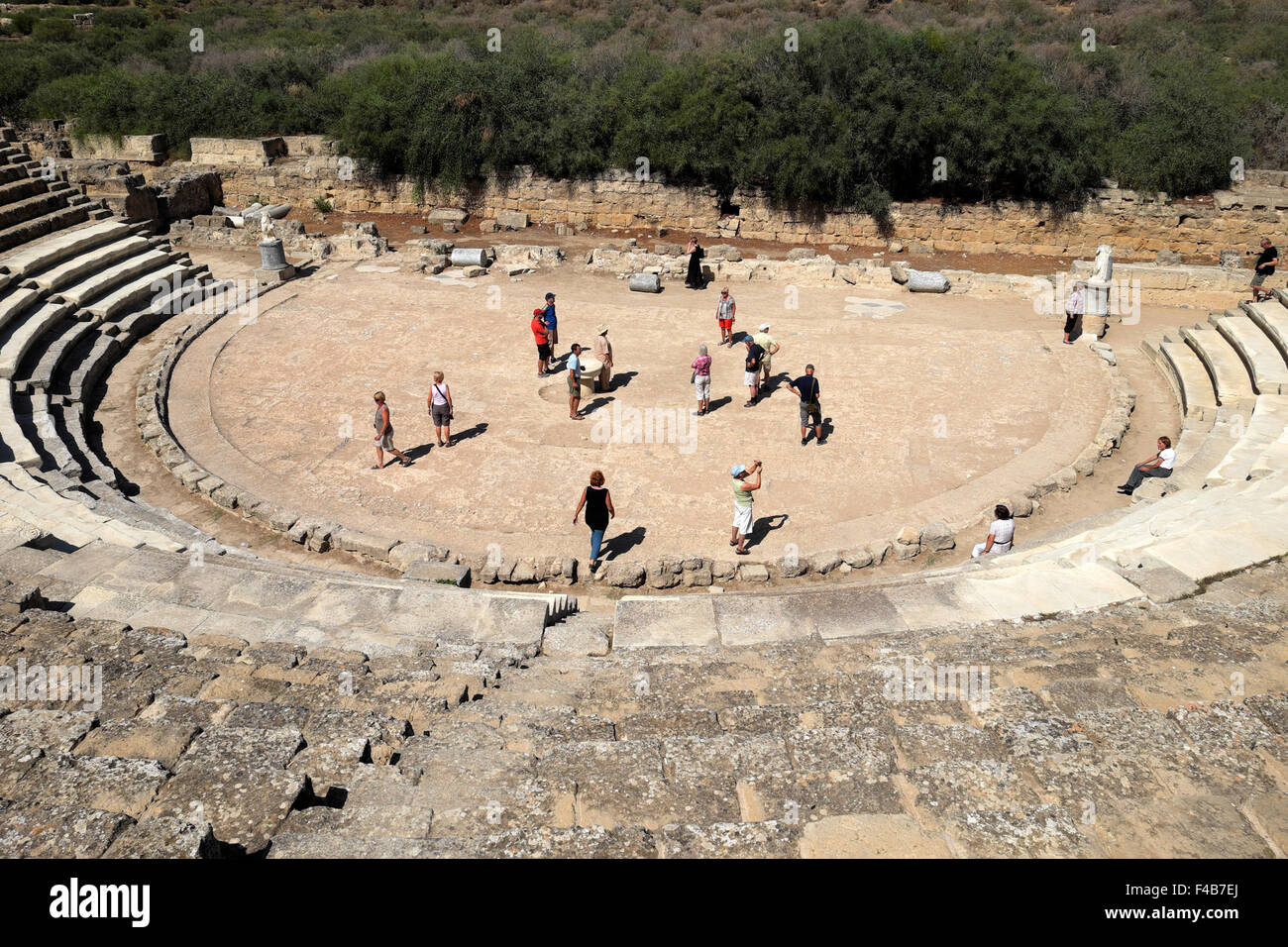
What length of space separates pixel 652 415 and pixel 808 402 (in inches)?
109

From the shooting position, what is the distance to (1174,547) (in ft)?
32.7

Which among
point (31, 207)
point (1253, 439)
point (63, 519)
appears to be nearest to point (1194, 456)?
point (1253, 439)

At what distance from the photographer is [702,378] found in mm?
14984

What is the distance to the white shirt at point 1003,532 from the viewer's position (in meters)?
A: 11.3

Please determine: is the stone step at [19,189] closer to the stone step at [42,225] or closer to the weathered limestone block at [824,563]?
the stone step at [42,225]

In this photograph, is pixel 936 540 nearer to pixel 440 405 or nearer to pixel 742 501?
pixel 742 501

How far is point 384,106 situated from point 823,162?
14.4m

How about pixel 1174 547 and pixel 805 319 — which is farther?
pixel 805 319

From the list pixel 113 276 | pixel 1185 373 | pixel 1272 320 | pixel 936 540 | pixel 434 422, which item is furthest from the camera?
pixel 113 276

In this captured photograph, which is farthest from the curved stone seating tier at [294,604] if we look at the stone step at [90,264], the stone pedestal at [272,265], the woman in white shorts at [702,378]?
the stone pedestal at [272,265]
